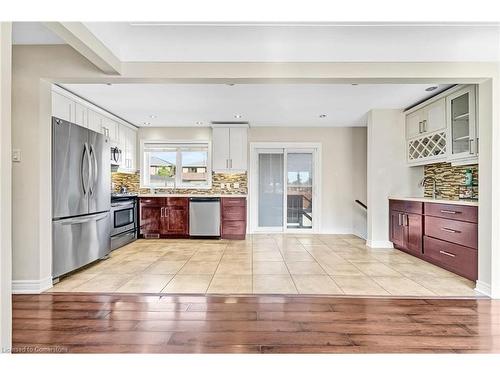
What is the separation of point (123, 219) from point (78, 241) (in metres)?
1.80

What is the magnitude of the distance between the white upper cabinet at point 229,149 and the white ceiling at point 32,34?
3632mm

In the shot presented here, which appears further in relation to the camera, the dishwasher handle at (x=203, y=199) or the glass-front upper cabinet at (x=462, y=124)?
the dishwasher handle at (x=203, y=199)

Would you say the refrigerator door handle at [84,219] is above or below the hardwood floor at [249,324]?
above

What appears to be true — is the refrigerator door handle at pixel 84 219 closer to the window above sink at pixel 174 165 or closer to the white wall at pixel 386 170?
the window above sink at pixel 174 165

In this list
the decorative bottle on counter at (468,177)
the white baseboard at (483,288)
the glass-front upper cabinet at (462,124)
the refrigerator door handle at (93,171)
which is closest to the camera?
the white baseboard at (483,288)

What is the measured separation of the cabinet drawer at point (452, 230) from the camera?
10.5 ft

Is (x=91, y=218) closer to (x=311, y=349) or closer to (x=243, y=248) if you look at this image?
(x=243, y=248)

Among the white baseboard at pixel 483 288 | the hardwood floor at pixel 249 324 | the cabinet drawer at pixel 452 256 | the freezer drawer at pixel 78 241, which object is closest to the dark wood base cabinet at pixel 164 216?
the freezer drawer at pixel 78 241

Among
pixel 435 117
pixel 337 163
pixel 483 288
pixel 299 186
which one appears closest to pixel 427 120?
pixel 435 117

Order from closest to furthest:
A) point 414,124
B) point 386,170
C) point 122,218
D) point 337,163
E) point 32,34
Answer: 1. point 32,34
2. point 414,124
3. point 386,170
4. point 122,218
5. point 337,163

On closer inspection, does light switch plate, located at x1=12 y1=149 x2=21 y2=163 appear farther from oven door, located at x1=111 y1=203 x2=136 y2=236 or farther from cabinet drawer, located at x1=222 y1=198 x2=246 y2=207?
cabinet drawer, located at x1=222 y1=198 x2=246 y2=207

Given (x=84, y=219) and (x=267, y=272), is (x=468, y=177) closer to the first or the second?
(x=267, y=272)

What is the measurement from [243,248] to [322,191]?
2.43 metres

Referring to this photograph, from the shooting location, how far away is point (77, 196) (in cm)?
342
